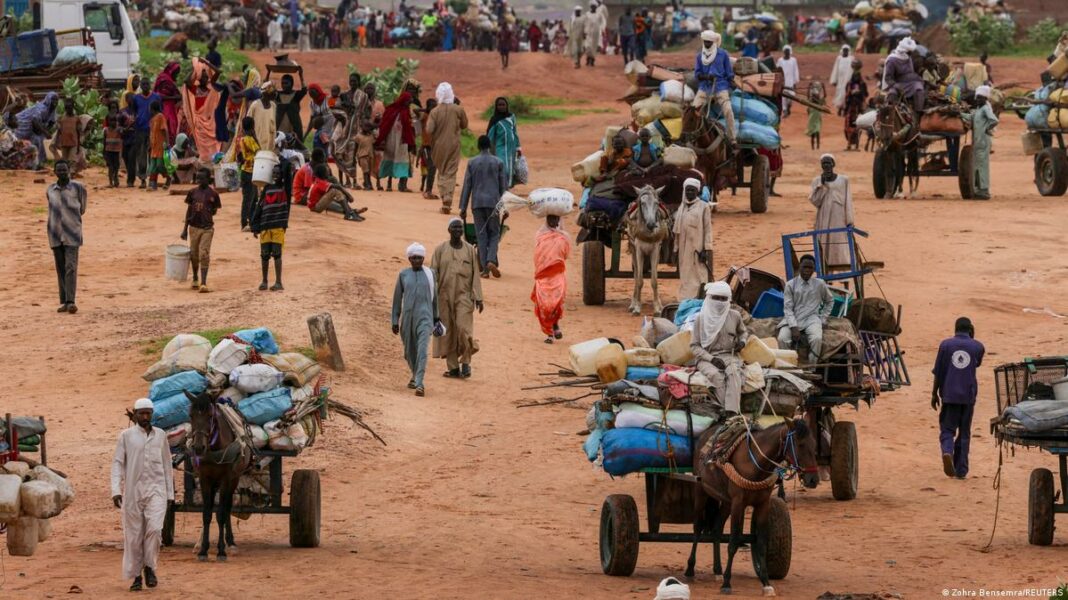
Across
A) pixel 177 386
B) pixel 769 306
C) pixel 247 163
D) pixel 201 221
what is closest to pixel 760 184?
pixel 247 163

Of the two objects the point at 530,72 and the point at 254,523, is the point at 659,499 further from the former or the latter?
the point at 530,72

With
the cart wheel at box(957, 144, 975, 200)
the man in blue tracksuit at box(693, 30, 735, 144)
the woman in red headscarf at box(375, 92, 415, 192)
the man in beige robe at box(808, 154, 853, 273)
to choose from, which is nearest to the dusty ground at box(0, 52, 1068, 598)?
the cart wheel at box(957, 144, 975, 200)

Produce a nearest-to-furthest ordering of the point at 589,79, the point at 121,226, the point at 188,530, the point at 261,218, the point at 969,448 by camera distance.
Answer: the point at 188,530
the point at 969,448
the point at 261,218
the point at 121,226
the point at 589,79

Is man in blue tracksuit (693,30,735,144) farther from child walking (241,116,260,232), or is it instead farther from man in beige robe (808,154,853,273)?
child walking (241,116,260,232)

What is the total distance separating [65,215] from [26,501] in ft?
33.9

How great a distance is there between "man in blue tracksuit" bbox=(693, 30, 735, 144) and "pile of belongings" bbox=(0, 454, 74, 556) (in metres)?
17.5

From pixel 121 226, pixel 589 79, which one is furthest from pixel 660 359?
pixel 589 79

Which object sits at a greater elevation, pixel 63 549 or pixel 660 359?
pixel 660 359

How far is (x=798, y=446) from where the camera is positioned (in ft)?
40.1

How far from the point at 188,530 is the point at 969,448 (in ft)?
23.5

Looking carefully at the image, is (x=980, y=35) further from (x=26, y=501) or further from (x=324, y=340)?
(x=26, y=501)

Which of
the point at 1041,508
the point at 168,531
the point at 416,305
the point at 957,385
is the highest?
the point at 416,305

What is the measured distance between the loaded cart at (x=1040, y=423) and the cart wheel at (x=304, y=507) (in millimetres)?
4760

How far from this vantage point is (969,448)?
57.8 feet
